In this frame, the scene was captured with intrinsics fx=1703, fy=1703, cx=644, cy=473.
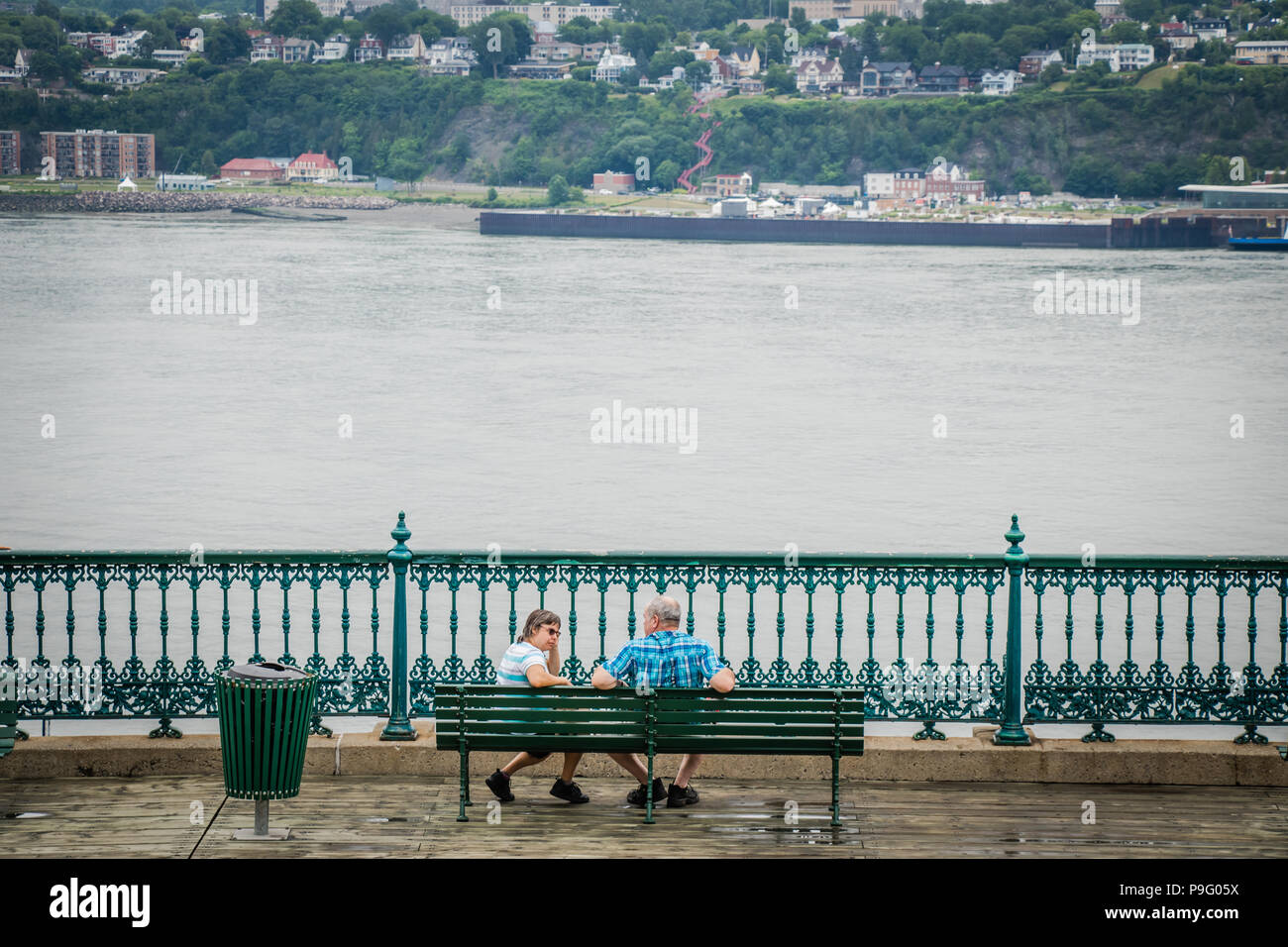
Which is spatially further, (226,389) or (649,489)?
(226,389)

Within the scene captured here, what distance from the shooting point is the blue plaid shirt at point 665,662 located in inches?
325

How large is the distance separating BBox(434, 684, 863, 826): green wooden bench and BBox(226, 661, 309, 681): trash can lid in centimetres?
78

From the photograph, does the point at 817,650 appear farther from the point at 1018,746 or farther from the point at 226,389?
the point at 226,389

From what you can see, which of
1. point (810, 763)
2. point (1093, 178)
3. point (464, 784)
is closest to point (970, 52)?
point (1093, 178)

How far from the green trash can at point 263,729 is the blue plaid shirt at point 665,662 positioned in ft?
4.92

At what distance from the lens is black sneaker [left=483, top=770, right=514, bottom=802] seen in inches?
331

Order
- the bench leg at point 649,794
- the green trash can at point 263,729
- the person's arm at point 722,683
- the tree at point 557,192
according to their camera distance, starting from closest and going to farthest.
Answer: the green trash can at point 263,729, the person's arm at point 722,683, the bench leg at point 649,794, the tree at point 557,192

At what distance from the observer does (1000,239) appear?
131 metres

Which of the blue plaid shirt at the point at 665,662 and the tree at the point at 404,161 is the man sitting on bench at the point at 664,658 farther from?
the tree at the point at 404,161

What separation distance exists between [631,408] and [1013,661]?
3861cm

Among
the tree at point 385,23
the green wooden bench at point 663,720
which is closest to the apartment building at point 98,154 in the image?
the tree at point 385,23

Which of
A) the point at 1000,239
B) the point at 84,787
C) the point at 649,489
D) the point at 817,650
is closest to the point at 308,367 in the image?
the point at 649,489

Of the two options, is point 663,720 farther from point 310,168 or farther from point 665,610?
point 310,168
